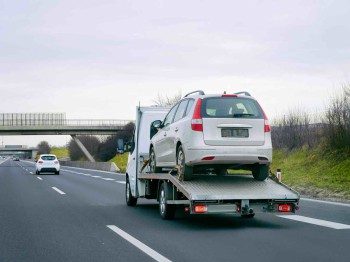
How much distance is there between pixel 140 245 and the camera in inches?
303

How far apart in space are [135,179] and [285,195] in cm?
451

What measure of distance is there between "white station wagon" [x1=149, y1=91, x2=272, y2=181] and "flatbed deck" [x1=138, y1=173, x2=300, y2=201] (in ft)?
0.72

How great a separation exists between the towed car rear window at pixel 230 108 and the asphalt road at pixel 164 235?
77.2 inches

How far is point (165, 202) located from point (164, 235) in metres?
1.84

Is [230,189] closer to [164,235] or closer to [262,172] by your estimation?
[262,172]

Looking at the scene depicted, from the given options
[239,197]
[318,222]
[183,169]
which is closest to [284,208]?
[239,197]

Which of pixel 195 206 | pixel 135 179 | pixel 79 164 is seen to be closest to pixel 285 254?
pixel 195 206

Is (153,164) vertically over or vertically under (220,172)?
over

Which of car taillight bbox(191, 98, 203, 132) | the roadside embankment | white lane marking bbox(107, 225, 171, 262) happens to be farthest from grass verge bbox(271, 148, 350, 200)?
the roadside embankment

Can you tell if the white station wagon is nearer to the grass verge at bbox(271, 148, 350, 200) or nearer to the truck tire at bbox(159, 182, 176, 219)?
the truck tire at bbox(159, 182, 176, 219)

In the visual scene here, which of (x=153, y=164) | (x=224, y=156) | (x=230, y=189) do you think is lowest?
(x=230, y=189)

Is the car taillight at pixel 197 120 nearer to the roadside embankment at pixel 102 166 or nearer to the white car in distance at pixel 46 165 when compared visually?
the white car in distance at pixel 46 165

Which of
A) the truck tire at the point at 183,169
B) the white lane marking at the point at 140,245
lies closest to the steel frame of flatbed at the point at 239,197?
the truck tire at the point at 183,169

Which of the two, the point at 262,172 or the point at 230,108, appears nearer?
the point at 230,108
